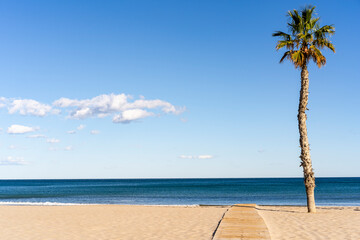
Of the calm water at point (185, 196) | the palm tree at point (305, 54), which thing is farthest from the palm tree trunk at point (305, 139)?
the calm water at point (185, 196)

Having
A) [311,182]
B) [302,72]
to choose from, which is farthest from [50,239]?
[302,72]

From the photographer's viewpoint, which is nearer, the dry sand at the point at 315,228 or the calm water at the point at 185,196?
the dry sand at the point at 315,228

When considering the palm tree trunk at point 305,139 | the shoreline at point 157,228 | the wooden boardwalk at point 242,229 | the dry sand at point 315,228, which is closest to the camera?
the wooden boardwalk at point 242,229

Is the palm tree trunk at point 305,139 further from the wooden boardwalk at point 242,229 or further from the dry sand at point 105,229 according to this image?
the dry sand at point 105,229

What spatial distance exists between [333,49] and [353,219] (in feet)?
29.9

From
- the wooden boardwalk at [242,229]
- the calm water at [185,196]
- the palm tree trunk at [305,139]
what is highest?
the palm tree trunk at [305,139]

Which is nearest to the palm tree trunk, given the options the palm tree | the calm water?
the palm tree

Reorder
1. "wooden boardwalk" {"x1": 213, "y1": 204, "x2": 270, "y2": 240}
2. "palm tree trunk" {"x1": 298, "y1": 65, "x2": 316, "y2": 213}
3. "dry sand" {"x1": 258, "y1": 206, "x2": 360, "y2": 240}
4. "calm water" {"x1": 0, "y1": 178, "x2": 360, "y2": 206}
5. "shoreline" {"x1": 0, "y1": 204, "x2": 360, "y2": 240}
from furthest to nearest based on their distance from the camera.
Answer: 1. "calm water" {"x1": 0, "y1": 178, "x2": 360, "y2": 206}
2. "palm tree trunk" {"x1": 298, "y1": 65, "x2": 316, "y2": 213}
3. "shoreline" {"x1": 0, "y1": 204, "x2": 360, "y2": 240}
4. "dry sand" {"x1": 258, "y1": 206, "x2": 360, "y2": 240}
5. "wooden boardwalk" {"x1": 213, "y1": 204, "x2": 270, "y2": 240}

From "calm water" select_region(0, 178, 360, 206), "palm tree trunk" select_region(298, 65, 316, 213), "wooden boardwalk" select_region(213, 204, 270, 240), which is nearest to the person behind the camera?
"wooden boardwalk" select_region(213, 204, 270, 240)

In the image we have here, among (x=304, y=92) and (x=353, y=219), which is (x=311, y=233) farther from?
(x=304, y=92)

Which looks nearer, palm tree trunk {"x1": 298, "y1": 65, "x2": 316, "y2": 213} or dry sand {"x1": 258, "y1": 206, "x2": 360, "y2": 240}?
dry sand {"x1": 258, "y1": 206, "x2": 360, "y2": 240}

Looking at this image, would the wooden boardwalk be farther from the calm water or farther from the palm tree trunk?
the calm water

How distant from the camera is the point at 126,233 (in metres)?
13.9

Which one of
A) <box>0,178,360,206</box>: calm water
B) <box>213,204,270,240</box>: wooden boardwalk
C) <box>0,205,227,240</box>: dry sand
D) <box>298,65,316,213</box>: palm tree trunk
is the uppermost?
<box>298,65,316,213</box>: palm tree trunk
